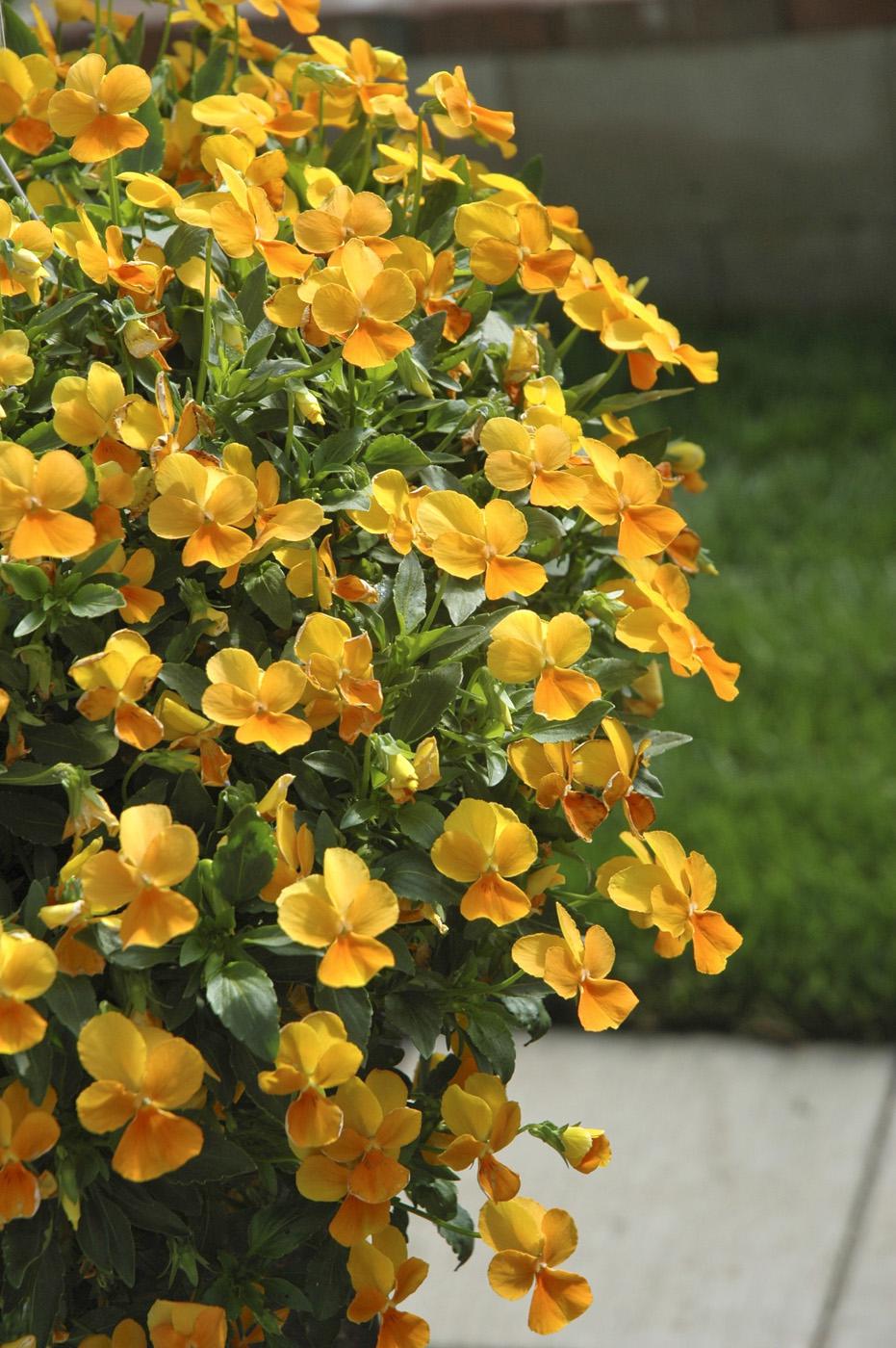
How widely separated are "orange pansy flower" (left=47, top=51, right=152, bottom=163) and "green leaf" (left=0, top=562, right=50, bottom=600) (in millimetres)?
293

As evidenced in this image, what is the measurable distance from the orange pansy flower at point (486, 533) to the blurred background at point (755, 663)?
66.8 inches

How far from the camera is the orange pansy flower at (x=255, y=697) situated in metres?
0.93

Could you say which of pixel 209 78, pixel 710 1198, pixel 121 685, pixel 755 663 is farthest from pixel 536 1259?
pixel 755 663

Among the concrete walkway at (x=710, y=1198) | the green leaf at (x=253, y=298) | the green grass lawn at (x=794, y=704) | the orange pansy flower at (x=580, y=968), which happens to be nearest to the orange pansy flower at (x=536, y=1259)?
the orange pansy flower at (x=580, y=968)

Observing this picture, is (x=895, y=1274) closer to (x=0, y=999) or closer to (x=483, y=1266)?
(x=483, y=1266)

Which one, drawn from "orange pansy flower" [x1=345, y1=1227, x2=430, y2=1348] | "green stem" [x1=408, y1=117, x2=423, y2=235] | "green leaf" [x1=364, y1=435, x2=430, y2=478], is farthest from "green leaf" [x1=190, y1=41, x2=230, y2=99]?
"orange pansy flower" [x1=345, y1=1227, x2=430, y2=1348]

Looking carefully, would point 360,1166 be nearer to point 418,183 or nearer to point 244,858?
point 244,858

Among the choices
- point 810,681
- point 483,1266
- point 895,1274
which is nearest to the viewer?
point 895,1274

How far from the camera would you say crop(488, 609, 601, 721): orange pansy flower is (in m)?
0.98

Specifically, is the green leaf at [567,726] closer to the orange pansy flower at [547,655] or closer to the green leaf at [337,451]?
the orange pansy flower at [547,655]

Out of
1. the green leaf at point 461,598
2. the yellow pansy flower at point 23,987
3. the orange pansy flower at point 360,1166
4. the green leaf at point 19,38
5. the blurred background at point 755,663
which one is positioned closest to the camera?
the yellow pansy flower at point 23,987

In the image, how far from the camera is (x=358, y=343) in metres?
1.01

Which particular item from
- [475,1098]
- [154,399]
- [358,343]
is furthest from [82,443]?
[475,1098]

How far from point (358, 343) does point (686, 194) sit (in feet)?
15.0
